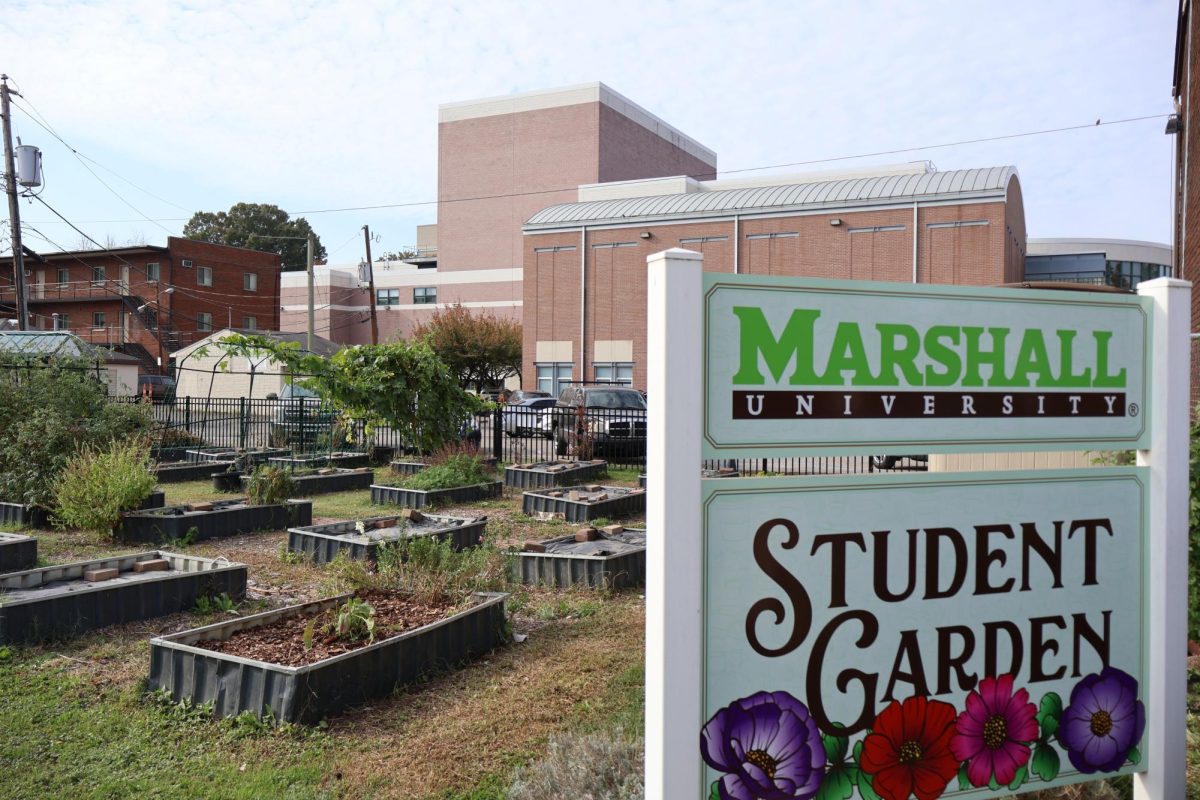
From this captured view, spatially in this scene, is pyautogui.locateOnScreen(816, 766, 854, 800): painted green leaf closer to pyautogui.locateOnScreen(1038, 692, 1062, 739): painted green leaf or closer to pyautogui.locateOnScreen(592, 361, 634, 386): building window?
pyautogui.locateOnScreen(1038, 692, 1062, 739): painted green leaf

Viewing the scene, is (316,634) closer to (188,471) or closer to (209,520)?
(209,520)

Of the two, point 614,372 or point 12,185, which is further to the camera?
point 614,372

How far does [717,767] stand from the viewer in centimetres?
265

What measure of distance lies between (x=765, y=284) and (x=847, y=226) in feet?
114

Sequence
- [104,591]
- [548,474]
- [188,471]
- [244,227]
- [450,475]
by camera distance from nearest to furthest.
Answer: [104,591] → [450,475] → [548,474] → [188,471] → [244,227]

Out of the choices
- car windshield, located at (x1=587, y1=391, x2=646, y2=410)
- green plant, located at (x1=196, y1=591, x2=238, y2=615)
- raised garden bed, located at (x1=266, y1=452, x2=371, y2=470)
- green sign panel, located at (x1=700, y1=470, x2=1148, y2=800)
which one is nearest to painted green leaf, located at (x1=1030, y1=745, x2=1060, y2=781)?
green sign panel, located at (x1=700, y1=470, x2=1148, y2=800)

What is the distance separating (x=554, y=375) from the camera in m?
42.4

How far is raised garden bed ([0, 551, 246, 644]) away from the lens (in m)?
6.16

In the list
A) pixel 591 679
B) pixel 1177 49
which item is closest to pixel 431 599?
pixel 591 679

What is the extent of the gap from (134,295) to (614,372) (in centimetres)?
3101

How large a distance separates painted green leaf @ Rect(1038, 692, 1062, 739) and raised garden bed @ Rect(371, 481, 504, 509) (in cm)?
1060

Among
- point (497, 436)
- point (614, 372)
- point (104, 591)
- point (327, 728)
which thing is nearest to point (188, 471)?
point (497, 436)

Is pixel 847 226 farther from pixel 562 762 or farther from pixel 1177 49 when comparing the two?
pixel 562 762

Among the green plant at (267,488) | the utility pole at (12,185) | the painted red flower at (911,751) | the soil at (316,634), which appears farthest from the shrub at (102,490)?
the utility pole at (12,185)
